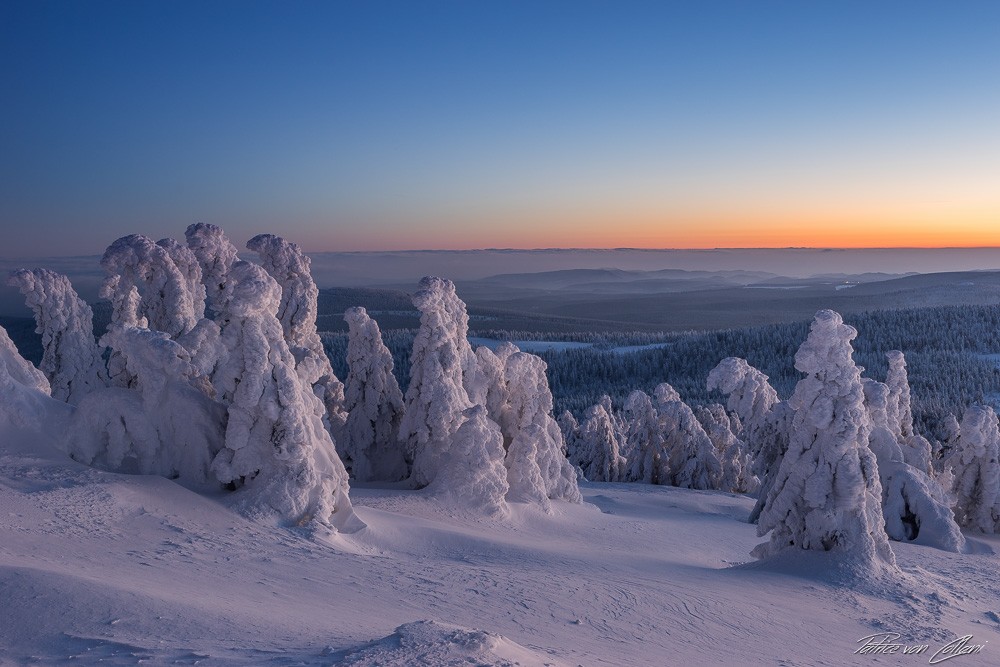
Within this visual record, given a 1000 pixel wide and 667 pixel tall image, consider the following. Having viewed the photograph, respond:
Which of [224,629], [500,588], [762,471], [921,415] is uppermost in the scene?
[224,629]

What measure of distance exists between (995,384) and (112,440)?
320 feet

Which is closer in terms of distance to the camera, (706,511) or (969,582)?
(969,582)

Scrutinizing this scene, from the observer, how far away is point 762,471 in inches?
976

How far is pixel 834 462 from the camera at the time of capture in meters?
13.1

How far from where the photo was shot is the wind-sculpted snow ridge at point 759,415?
17406 millimetres

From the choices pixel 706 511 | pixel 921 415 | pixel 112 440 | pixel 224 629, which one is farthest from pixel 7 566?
pixel 921 415

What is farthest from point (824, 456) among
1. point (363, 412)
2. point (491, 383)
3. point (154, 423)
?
point (363, 412)

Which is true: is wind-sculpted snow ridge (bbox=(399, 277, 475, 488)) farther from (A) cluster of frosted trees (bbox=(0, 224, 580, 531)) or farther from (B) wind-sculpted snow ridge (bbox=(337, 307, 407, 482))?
(B) wind-sculpted snow ridge (bbox=(337, 307, 407, 482))

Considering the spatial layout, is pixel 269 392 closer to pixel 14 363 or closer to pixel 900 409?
pixel 14 363

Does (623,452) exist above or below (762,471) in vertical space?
below

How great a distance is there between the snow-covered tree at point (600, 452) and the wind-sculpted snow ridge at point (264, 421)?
29.9m

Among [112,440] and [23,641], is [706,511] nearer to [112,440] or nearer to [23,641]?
[112,440]

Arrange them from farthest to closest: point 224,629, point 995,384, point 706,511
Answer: point 995,384 → point 706,511 → point 224,629
